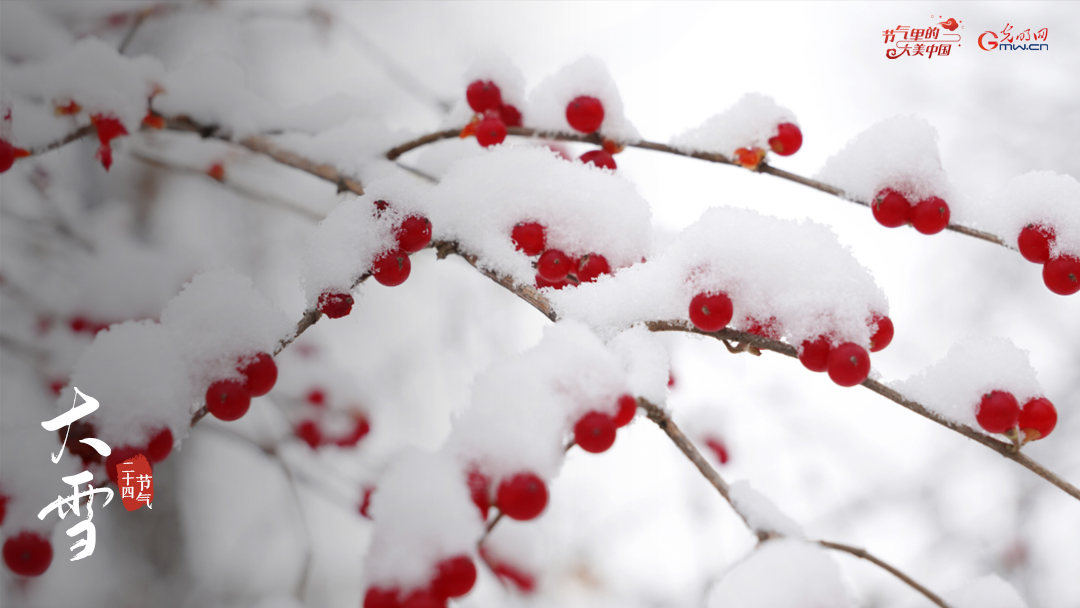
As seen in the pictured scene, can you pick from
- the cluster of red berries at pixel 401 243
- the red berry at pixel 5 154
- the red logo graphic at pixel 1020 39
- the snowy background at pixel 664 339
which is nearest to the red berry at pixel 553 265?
the cluster of red berries at pixel 401 243

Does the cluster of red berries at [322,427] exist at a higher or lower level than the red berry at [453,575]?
lower

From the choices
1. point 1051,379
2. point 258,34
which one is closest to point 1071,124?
point 1051,379

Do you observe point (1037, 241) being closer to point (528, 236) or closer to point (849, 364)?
point (849, 364)

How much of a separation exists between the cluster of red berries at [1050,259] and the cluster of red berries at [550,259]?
0.50 meters

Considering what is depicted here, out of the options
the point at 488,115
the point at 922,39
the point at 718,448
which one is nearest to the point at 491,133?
the point at 488,115

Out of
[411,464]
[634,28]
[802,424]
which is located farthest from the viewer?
[802,424]

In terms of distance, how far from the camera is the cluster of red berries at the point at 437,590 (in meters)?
0.33

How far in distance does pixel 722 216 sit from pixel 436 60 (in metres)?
1.59

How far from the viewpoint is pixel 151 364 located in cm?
48

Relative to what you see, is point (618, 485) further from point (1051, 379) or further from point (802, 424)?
point (1051, 379)

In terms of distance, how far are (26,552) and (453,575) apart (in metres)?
0.41

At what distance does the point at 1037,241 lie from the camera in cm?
65

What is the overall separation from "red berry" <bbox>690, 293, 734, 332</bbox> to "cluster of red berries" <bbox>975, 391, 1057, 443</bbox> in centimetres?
28

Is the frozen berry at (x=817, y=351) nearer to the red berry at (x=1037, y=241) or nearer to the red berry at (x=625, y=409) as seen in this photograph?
the red berry at (x=625, y=409)
